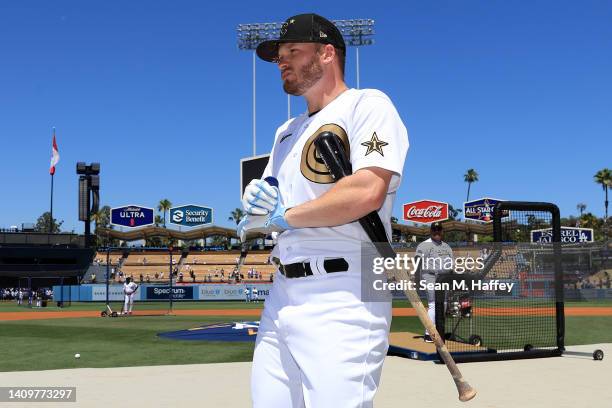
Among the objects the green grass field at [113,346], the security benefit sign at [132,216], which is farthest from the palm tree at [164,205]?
the green grass field at [113,346]

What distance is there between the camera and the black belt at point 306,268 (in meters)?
2.48

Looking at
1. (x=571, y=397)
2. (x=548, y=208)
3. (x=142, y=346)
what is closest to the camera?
(x=571, y=397)

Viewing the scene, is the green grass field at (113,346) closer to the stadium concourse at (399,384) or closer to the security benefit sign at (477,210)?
the stadium concourse at (399,384)

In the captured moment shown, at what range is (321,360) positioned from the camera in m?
2.40

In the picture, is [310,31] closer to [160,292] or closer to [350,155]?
[350,155]

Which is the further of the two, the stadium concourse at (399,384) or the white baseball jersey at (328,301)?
the stadium concourse at (399,384)

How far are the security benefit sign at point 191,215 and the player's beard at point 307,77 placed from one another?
6872cm

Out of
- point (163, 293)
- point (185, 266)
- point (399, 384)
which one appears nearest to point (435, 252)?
point (399, 384)

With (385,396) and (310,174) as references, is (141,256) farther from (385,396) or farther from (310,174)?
(310,174)

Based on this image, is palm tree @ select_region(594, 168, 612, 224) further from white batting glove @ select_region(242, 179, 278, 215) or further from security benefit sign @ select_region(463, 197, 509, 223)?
white batting glove @ select_region(242, 179, 278, 215)

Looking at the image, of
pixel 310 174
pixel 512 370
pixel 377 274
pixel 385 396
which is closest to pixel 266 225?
pixel 310 174

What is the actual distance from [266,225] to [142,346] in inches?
442

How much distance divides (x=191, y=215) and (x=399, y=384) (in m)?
64.5

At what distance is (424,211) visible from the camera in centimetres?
7162
